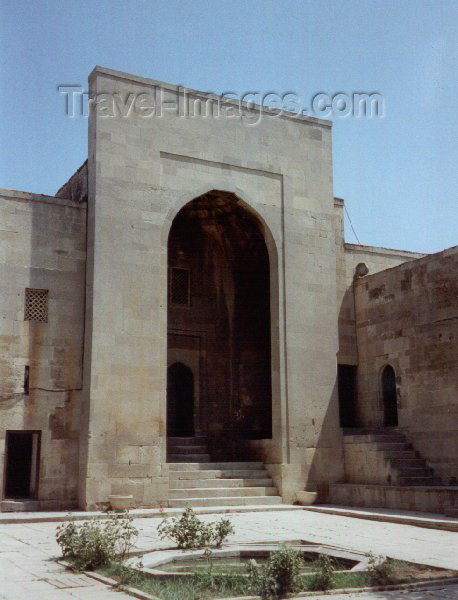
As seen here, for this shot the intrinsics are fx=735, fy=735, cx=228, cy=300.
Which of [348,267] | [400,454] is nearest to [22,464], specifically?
[400,454]

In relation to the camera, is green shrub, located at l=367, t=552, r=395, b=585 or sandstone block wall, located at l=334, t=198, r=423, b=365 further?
sandstone block wall, located at l=334, t=198, r=423, b=365

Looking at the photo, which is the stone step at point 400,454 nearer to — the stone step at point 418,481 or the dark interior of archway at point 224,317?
the stone step at point 418,481

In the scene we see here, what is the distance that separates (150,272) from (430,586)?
9.60m

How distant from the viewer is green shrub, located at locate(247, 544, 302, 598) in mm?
5930

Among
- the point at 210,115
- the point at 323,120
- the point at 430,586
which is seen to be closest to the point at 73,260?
the point at 210,115

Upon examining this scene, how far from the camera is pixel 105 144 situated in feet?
48.6

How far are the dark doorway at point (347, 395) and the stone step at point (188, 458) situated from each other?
11.3ft

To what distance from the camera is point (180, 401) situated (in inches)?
722

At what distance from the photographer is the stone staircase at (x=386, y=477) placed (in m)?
12.9

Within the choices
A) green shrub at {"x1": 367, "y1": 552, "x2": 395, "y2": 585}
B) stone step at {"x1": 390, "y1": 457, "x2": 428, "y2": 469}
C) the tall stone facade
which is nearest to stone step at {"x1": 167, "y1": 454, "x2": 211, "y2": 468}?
the tall stone facade

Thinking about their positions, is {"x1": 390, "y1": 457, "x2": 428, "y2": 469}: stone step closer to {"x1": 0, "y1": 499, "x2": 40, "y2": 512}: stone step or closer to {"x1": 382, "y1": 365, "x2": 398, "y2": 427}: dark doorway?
{"x1": 382, "y1": 365, "x2": 398, "y2": 427}: dark doorway

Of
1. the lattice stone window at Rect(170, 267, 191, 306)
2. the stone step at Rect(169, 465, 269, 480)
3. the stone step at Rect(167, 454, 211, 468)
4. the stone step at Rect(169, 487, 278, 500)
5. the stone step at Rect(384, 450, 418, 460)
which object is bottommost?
the stone step at Rect(169, 487, 278, 500)

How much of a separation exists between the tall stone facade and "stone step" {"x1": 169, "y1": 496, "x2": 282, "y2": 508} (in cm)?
28

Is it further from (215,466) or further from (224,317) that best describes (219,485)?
(224,317)
